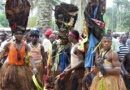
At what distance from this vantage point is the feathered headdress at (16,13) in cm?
774

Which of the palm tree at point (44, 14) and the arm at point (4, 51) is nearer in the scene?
the arm at point (4, 51)

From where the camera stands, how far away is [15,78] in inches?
296

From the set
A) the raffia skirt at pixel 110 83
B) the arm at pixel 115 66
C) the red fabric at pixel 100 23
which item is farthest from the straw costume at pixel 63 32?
the arm at pixel 115 66

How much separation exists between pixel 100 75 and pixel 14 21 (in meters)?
2.53

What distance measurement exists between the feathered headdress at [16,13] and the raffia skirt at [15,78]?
837mm

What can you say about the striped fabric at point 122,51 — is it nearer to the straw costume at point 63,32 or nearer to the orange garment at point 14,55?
the straw costume at point 63,32

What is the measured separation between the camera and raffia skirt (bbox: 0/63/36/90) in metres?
7.45

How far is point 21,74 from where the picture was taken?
7.57 m

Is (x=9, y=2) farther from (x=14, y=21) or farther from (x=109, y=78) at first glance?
(x=109, y=78)

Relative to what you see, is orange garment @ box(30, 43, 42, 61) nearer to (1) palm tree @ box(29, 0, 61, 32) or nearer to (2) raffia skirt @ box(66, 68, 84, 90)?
(2) raffia skirt @ box(66, 68, 84, 90)

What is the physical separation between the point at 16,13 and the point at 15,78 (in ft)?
4.77

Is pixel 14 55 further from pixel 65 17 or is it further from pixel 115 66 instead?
pixel 115 66

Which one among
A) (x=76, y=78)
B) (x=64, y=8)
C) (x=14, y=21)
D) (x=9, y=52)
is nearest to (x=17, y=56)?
(x=9, y=52)

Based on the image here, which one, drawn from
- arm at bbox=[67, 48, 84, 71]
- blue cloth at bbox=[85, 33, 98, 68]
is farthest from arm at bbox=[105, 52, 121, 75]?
arm at bbox=[67, 48, 84, 71]
